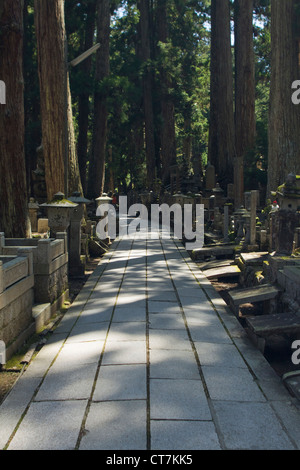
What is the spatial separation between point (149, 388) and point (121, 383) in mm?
263

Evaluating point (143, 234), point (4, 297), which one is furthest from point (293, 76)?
point (4, 297)

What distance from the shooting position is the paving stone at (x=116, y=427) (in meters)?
2.99

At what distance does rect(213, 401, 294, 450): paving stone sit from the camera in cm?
305

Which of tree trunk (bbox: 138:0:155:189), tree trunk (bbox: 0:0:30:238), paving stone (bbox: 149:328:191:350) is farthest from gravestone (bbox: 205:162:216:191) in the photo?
paving stone (bbox: 149:328:191:350)

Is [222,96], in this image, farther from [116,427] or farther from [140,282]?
[116,427]

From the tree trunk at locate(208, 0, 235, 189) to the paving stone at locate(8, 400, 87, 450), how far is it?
65.3 ft

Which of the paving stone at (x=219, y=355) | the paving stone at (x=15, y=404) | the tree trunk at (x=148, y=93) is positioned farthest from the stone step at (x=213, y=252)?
the tree trunk at (x=148, y=93)

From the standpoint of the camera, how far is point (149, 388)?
385 cm

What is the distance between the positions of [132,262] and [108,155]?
24.2 m

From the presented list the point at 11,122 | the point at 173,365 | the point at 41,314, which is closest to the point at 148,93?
the point at 11,122

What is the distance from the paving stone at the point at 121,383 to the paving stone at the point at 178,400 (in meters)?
0.11

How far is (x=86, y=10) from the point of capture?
21562mm

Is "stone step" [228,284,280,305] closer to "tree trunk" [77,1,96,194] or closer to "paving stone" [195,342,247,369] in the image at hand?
"paving stone" [195,342,247,369]

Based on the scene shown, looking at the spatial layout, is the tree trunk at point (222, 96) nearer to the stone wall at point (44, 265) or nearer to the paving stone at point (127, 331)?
the stone wall at point (44, 265)
